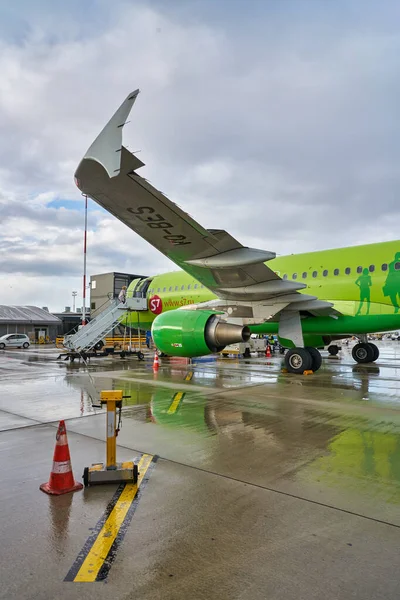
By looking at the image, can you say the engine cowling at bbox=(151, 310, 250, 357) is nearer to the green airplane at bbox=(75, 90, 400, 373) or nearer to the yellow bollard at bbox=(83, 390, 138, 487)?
the green airplane at bbox=(75, 90, 400, 373)

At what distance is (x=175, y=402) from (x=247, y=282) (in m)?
4.20

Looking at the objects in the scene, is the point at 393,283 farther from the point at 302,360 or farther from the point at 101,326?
the point at 101,326

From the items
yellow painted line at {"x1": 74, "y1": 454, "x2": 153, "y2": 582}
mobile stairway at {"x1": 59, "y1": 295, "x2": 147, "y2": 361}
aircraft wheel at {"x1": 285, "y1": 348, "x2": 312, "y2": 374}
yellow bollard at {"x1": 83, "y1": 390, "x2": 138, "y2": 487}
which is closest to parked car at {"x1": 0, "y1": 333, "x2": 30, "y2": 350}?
mobile stairway at {"x1": 59, "y1": 295, "x2": 147, "y2": 361}

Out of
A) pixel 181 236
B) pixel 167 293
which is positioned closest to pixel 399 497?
pixel 181 236

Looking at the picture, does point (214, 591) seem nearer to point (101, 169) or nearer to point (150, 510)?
point (150, 510)

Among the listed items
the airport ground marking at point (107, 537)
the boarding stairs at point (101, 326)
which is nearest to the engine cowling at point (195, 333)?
the boarding stairs at point (101, 326)

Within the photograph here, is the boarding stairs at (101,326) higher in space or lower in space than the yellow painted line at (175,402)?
higher

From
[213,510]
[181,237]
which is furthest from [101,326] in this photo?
[213,510]

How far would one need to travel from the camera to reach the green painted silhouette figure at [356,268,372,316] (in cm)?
1205

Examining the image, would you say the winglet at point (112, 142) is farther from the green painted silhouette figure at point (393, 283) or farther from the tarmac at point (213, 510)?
the green painted silhouette figure at point (393, 283)

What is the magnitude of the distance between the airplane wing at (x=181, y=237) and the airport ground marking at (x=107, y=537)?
13.5 feet

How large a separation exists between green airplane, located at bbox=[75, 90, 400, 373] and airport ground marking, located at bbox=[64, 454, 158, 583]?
4955 mm

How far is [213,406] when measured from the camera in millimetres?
7227

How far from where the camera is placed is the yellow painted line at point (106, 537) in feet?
7.55
